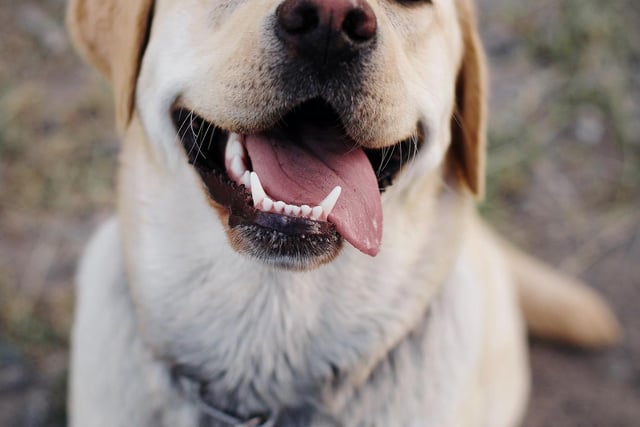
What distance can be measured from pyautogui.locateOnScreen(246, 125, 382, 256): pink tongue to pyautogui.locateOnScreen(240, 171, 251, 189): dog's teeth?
0.09 feet

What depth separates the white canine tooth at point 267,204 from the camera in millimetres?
1774

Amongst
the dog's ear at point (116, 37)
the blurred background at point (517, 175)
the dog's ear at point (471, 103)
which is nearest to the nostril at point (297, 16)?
the dog's ear at point (116, 37)

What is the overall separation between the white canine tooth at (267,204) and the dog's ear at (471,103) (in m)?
0.87

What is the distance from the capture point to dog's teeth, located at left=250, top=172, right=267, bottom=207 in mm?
1741

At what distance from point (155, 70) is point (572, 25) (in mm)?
3887

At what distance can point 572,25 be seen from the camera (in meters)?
5.07

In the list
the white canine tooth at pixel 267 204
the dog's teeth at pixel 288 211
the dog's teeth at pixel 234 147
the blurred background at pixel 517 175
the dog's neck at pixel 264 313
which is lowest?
the blurred background at pixel 517 175

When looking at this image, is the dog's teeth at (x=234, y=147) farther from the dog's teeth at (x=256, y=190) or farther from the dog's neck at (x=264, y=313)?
the dog's neck at (x=264, y=313)

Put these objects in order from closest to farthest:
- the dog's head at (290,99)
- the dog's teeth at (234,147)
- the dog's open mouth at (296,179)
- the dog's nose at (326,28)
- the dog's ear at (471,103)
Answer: the dog's nose at (326,28)
the dog's head at (290,99)
the dog's open mouth at (296,179)
the dog's teeth at (234,147)
the dog's ear at (471,103)

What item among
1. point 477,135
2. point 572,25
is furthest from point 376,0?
point 572,25

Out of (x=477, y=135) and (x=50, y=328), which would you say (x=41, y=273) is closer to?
(x=50, y=328)

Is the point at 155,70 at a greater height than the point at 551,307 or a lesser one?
greater

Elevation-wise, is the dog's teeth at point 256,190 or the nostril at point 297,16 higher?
the nostril at point 297,16

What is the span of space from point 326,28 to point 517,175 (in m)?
3.06
